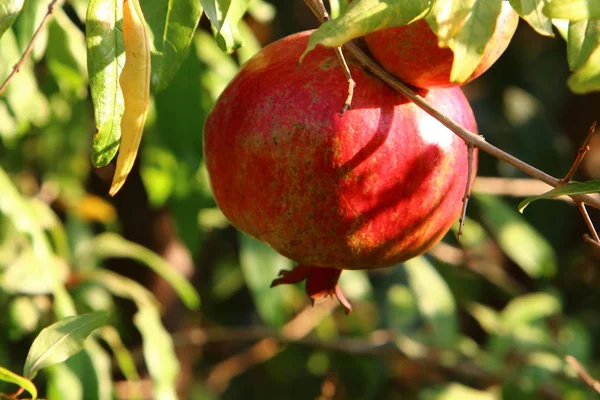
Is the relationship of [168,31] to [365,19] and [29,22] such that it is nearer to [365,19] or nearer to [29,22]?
[365,19]

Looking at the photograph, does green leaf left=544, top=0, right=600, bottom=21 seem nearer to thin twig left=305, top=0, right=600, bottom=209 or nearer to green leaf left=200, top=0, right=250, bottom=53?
thin twig left=305, top=0, right=600, bottom=209

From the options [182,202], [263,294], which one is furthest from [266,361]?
[182,202]

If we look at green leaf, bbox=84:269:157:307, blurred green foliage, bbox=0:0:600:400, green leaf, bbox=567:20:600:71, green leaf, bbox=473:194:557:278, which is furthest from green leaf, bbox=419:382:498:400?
green leaf, bbox=567:20:600:71

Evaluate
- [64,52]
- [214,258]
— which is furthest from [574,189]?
[214,258]

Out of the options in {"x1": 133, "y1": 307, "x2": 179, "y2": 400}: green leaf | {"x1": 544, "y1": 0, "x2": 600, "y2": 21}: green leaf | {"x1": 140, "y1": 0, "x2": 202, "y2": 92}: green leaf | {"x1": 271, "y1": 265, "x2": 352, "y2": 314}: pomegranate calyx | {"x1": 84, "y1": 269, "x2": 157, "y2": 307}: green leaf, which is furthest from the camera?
{"x1": 84, "y1": 269, "x2": 157, "y2": 307}: green leaf

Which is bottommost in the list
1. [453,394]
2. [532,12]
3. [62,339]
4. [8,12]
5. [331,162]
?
[453,394]

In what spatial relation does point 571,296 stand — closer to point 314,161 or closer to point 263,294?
point 263,294

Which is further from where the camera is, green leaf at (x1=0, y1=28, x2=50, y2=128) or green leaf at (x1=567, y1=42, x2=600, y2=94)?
green leaf at (x1=0, y1=28, x2=50, y2=128)

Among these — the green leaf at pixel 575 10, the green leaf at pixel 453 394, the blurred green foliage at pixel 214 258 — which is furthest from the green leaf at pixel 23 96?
the green leaf at pixel 453 394
